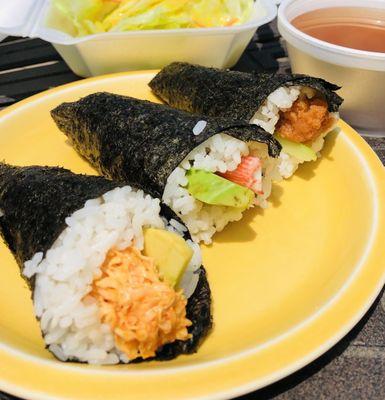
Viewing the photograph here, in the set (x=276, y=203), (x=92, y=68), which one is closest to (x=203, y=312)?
(x=276, y=203)

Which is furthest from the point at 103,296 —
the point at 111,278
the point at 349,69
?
the point at 349,69

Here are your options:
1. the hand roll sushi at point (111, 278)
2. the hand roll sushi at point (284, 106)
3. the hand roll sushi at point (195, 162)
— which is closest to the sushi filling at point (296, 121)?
the hand roll sushi at point (284, 106)

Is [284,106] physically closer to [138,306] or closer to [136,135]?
[136,135]

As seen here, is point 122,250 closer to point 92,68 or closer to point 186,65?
point 186,65

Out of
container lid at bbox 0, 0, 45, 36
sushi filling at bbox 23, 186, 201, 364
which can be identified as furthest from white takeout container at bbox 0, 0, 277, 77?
sushi filling at bbox 23, 186, 201, 364

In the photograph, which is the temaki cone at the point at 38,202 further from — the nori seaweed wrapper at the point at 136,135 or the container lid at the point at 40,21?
the container lid at the point at 40,21

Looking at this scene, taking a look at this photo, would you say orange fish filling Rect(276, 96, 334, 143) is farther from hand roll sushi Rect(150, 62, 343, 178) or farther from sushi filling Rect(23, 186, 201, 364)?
sushi filling Rect(23, 186, 201, 364)
